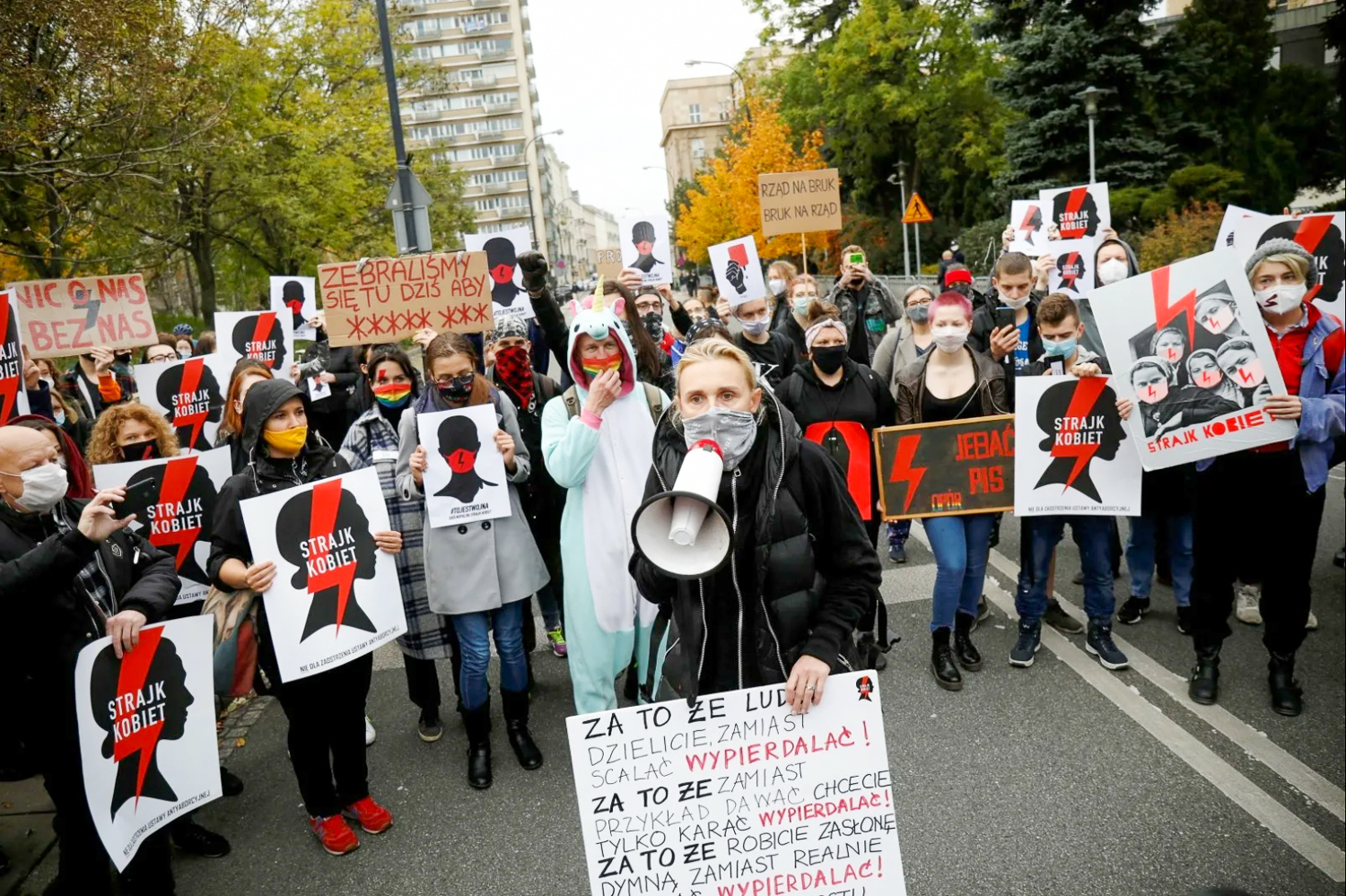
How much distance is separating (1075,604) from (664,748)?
165 inches

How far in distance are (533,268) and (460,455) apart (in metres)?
1.02

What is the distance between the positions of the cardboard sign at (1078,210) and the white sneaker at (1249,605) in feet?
14.5

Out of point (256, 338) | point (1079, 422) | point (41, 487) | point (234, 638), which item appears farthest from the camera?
point (256, 338)

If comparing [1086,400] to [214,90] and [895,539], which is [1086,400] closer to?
[895,539]

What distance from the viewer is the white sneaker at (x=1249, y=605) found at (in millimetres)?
4977

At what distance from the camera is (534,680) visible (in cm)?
516

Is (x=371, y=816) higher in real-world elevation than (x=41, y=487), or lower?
lower

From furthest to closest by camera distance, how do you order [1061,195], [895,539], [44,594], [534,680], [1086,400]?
[1061,195], [895,539], [534,680], [1086,400], [44,594]

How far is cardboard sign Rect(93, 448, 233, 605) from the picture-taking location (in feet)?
13.6

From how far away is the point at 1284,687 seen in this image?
4074 millimetres

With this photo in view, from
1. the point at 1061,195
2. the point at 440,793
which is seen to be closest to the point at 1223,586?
the point at 440,793

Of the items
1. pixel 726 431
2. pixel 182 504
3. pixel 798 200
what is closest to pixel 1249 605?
pixel 726 431

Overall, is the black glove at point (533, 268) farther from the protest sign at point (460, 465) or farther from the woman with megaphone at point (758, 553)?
the woman with megaphone at point (758, 553)

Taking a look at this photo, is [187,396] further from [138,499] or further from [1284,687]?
[1284,687]
